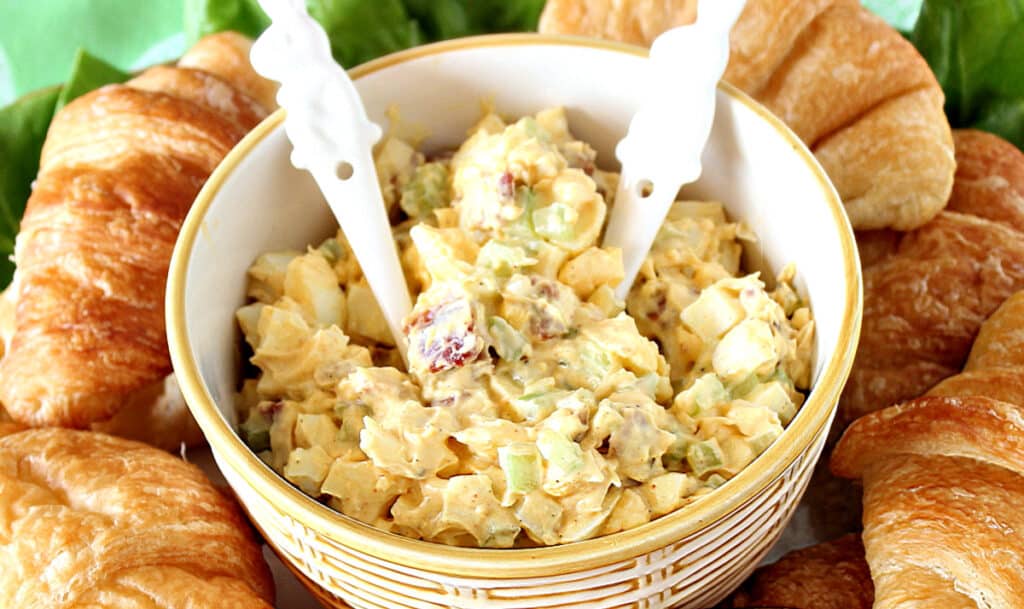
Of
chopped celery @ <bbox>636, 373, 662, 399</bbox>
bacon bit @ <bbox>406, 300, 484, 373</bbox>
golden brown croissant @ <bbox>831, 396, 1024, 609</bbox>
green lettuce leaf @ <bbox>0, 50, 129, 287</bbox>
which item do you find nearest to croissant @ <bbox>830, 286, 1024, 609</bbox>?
golden brown croissant @ <bbox>831, 396, 1024, 609</bbox>

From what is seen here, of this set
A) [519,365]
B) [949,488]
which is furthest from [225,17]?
[949,488]

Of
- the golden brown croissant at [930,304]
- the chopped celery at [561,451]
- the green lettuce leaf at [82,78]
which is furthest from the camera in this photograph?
the green lettuce leaf at [82,78]

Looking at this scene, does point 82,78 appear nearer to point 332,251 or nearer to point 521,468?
point 332,251

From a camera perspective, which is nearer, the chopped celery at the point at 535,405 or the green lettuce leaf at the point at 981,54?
the chopped celery at the point at 535,405

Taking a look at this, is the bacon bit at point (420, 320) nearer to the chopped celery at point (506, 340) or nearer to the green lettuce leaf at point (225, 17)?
the chopped celery at point (506, 340)

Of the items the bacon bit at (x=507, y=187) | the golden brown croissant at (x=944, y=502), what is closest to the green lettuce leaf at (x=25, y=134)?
the bacon bit at (x=507, y=187)

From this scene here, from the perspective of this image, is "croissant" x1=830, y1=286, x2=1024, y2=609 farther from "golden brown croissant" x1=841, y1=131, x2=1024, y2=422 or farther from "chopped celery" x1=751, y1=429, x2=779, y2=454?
"chopped celery" x1=751, y1=429, x2=779, y2=454

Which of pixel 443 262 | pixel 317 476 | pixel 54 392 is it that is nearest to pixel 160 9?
pixel 54 392
